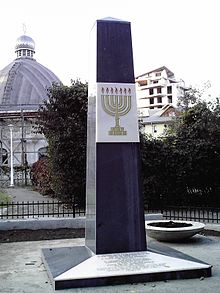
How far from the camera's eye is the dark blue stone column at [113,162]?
6.66 meters

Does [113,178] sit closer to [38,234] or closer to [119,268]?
[119,268]

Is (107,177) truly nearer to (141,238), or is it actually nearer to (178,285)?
(141,238)

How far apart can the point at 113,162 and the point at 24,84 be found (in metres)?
46.5

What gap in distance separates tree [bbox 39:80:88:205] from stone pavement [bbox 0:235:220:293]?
598 centimetres

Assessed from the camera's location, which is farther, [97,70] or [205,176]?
[205,176]

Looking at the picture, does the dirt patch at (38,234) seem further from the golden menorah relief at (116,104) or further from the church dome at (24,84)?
the church dome at (24,84)

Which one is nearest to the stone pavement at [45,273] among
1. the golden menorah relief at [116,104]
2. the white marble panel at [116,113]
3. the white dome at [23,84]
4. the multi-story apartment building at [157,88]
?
the white marble panel at [116,113]

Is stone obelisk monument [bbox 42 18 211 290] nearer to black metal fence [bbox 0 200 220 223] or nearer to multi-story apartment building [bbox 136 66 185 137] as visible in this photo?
black metal fence [bbox 0 200 220 223]

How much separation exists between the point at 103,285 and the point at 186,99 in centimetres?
1838

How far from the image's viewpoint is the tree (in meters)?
15.1

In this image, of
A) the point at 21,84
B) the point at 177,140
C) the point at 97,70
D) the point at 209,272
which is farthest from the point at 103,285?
the point at 21,84

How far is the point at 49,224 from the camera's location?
10992 mm

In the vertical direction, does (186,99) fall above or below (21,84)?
below

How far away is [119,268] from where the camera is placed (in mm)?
5898
